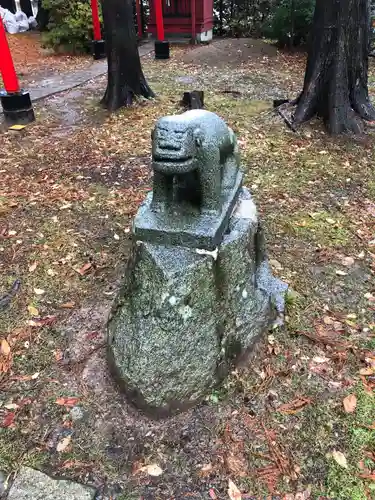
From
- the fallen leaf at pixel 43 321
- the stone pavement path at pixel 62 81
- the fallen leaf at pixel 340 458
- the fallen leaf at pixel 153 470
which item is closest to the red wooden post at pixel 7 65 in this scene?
the stone pavement path at pixel 62 81

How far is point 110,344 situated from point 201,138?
4.44ft

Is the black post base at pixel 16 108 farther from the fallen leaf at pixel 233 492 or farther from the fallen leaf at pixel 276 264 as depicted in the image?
the fallen leaf at pixel 233 492

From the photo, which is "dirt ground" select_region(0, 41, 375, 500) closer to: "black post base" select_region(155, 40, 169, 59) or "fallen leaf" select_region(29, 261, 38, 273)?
"fallen leaf" select_region(29, 261, 38, 273)

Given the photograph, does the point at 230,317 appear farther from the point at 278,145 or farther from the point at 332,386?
the point at 278,145

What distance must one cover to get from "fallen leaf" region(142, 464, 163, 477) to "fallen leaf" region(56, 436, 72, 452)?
0.46 metres

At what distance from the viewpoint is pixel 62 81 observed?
377 inches

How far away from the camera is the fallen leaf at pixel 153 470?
2.27 meters

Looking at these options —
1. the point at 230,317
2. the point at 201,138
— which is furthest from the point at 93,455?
the point at 201,138

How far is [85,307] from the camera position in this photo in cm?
342

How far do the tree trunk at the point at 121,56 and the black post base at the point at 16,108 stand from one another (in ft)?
4.45

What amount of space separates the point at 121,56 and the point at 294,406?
6.50 meters

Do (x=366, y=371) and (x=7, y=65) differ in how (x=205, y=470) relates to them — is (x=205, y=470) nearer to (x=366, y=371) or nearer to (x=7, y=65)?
(x=366, y=371)

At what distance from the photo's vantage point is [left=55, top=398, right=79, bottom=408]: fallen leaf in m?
2.65

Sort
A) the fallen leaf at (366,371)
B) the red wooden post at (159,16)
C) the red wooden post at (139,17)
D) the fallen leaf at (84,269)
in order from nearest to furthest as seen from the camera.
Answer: the fallen leaf at (366,371)
the fallen leaf at (84,269)
the red wooden post at (159,16)
the red wooden post at (139,17)
